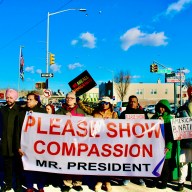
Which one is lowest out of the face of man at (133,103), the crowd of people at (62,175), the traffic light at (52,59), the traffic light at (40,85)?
the crowd of people at (62,175)

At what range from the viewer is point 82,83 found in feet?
33.3

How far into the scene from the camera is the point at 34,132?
232 inches

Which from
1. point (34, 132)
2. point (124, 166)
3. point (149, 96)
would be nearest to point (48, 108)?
point (34, 132)

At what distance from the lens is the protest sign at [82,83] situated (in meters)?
10.1

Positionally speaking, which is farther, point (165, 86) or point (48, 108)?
point (165, 86)

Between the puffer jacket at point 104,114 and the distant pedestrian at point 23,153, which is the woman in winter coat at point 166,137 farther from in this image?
the distant pedestrian at point 23,153

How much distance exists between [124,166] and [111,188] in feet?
1.67

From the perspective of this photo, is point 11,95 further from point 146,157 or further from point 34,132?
point 146,157

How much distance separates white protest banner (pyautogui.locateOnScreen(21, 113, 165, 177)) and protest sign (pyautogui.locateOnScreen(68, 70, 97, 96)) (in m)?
4.16

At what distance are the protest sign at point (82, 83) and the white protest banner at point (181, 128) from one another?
14.4 feet

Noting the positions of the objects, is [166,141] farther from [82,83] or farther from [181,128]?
[82,83]

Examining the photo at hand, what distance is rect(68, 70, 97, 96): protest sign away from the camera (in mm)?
10062

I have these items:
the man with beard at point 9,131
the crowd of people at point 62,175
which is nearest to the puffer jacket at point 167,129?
the crowd of people at point 62,175

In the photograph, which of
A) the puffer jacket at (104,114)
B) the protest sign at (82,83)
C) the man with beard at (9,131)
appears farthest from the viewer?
the protest sign at (82,83)
